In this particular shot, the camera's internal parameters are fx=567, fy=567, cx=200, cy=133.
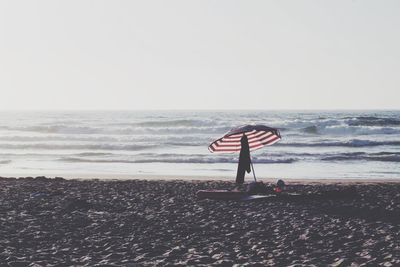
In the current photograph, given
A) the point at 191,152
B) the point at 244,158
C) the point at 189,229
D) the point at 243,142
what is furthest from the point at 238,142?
the point at 191,152

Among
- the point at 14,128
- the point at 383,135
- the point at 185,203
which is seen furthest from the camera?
the point at 14,128

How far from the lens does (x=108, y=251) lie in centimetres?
906

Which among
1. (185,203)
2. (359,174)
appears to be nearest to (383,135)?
(359,174)

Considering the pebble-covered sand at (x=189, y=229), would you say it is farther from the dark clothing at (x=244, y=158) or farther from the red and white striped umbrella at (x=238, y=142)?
the dark clothing at (x=244, y=158)

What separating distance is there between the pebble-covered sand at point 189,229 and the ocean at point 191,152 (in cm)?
865

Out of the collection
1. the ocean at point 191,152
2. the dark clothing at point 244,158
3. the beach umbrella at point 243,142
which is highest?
the beach umbrella at point 243,142

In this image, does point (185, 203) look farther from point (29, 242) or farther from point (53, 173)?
point (53, 173)

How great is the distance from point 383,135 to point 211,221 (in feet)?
133

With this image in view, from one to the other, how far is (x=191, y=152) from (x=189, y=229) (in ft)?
86.2

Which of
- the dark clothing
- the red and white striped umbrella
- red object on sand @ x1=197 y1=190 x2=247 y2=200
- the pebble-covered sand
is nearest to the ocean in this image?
the dark clothing

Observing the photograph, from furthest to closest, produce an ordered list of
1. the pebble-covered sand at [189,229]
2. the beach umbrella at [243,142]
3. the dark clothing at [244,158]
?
the dark clothing at [244,158] → the beach umbrella at [243,142] → the pebble-covered sand at [189,229]

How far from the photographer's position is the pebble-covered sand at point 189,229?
8484mm

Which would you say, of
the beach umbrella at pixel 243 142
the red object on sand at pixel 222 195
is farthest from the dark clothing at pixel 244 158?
the red object on sand at pixel 222 195

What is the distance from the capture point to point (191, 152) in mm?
37219
